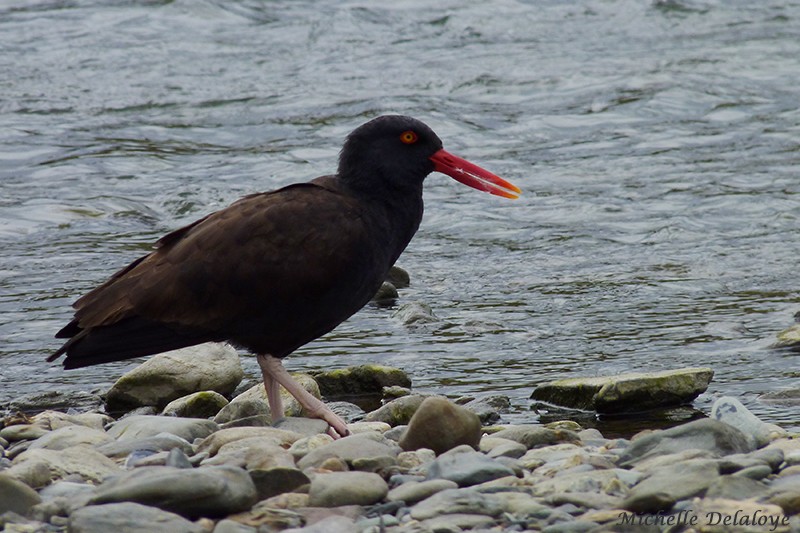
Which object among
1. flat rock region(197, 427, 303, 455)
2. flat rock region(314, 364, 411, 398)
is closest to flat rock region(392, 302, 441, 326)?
flat rock region(314, 364, 411, 398)

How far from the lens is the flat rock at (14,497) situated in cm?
408

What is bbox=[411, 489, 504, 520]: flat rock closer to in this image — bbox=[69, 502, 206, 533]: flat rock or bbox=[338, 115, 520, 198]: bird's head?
bbox=[69, 502, 206, 533]: flat rock

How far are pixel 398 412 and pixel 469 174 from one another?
1344mm

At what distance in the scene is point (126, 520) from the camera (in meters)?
3.77

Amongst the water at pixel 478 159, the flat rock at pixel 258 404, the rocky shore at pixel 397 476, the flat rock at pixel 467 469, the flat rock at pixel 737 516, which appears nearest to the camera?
the flat rock at pixel 737 516

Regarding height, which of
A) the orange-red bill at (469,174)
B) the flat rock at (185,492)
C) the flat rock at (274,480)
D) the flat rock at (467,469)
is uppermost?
the orange-red bill at (469,174)

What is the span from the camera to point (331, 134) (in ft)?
47.3

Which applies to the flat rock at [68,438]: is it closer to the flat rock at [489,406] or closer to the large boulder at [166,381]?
the large boulder at [166,381]

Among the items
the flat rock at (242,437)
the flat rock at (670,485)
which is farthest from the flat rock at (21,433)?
the flat rock at (670,485)

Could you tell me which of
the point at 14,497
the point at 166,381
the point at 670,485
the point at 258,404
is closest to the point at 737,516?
the point at 670,485

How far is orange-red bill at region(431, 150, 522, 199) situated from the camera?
657 cm

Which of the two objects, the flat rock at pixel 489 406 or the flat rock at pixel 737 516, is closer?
the flat rock at pixel 737 516

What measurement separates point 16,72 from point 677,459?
14.2 metres

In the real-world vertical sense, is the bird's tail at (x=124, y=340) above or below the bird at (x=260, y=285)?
below
